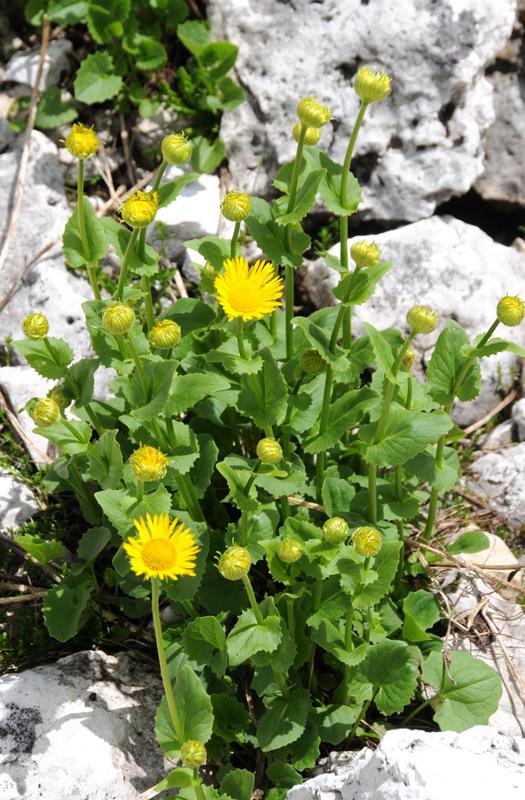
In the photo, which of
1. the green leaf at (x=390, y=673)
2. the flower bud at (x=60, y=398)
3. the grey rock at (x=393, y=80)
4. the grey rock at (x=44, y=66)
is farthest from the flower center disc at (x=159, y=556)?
the grey rock at (x=44, y=66)

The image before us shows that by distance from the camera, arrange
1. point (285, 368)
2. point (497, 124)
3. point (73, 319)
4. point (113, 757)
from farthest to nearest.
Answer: point (497, 124) → point (73, 319) → point (285, 368) → point (113, 757)

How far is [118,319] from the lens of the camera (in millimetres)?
2363

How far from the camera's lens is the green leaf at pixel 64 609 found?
2.99 m

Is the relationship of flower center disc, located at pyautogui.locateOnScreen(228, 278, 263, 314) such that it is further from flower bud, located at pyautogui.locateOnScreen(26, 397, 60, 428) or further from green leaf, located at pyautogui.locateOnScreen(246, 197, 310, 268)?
flower bud, located at pyautogui.locateOnScreen(26, 397, 60, 428)

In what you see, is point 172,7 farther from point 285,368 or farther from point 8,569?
point 8,569

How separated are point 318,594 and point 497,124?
140 inches

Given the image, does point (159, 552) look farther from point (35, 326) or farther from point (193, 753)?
point (35, 326)

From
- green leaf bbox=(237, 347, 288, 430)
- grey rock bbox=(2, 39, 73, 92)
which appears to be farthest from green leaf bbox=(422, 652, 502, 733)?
grey rock bbox=(2, 39, 73, 92)

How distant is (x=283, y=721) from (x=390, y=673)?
0.48 metres

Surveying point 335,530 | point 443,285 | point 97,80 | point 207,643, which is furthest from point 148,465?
point 97,80

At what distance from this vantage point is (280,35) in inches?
174

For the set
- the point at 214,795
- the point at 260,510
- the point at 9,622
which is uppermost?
the point at 260,510

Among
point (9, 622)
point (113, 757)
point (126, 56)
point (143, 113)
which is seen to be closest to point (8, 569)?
point (9, 622)

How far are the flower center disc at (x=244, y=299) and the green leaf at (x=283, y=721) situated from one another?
1614 mm
